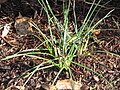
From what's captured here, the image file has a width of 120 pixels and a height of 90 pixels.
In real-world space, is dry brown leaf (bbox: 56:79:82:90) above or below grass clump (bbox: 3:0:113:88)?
below

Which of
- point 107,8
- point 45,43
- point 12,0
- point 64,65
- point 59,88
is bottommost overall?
point 59,88

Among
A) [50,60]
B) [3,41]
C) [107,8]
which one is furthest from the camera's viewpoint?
[107,8]

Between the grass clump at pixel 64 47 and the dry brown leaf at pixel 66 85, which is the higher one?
the grass clump at pixel 64 47

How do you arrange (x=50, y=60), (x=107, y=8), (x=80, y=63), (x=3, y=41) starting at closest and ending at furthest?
(x=50, y=60) < (x=80, y=63) < (x=3, y=41) < (x=107, y=8)

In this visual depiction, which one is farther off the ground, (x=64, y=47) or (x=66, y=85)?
(x=64, y=47)

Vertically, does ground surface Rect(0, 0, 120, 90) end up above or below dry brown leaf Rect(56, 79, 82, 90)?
above

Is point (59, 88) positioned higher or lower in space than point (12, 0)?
lower

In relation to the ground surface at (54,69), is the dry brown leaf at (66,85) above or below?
below

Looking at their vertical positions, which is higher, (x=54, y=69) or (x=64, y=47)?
(x=64, y=47)

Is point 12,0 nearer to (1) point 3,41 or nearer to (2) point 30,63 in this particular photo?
(1) point 3,41

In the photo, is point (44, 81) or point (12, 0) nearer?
point (44, 81)

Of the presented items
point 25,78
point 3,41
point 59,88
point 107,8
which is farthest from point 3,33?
point 107,8
